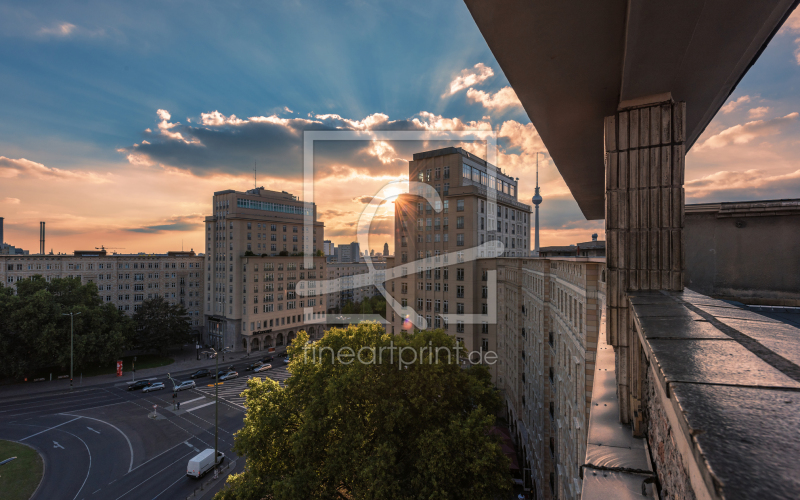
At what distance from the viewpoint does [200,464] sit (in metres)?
23.8

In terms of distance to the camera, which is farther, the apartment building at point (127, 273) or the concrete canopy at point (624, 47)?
the apartment building at point (127, 273)

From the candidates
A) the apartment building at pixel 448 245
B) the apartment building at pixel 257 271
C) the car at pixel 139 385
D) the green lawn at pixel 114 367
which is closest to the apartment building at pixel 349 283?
the apartment building at pixel 257 271

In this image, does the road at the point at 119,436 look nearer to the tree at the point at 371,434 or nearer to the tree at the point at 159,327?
the tree at the point at 371,434

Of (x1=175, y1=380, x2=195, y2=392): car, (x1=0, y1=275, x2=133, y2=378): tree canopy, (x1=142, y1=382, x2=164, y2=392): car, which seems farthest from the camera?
(x1=175, y1=380, x2=195, y2=392): car

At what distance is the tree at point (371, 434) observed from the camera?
14.3 metres

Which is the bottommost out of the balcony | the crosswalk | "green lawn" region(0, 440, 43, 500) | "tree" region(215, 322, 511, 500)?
the crosswalk

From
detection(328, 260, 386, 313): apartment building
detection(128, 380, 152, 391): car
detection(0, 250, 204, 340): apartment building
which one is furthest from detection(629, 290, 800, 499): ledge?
detection(328, 260, 386, 313): apartment building

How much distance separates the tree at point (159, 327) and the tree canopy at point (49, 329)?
713cm

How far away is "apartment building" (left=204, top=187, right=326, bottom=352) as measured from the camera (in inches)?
2276

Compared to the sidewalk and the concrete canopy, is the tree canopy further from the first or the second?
the concrete canopy

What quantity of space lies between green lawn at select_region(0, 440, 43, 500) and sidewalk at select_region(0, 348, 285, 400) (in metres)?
14.6

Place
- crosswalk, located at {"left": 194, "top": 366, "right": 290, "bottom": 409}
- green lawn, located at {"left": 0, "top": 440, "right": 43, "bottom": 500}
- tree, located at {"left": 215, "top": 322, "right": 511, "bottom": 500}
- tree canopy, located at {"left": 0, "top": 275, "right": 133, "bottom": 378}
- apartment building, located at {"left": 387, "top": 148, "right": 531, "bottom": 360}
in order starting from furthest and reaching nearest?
tree canopy, located at {"left": 0, "top": 275, "right": 133, "bottom": 378}, apartment building, located at {"left": 387, "top": 148, "right": 531, "bottom": 360}, crosswalk, located at {"left": 194, "top": 366, "right": 290, "bottom": 409}, green lawn, located at {"left": 0, "top": 440, "right": 43, "bottom": 500}, tree, located at {"left": 215, "top": 322, "right": 511, "bottom": 500}

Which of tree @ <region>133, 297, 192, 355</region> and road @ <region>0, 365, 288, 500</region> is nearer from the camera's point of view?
road @ <region>0, 365, 288, 500</region>

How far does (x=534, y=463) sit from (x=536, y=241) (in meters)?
55.5
